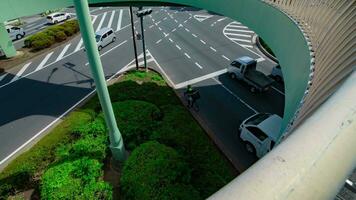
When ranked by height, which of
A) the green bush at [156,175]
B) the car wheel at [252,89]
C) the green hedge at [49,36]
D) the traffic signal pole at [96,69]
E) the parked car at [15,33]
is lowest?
the parked car at [15,33]

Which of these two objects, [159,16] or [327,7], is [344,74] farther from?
[159,16]

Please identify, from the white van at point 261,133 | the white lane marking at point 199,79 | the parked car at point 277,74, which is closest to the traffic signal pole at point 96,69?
the white van at point 261,133

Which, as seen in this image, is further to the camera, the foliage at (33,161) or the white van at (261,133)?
the white van at (261,133)

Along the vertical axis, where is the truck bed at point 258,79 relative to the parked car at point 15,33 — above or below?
above

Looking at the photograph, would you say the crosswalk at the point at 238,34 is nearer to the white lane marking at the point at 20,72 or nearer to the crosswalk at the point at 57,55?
the crosswalk at the point at 57,55

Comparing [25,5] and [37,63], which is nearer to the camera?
[25,5]

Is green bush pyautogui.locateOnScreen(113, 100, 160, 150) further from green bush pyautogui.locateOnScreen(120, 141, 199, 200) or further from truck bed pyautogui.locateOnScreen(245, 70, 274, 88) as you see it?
truck bed pyautogui.locateOnScreen(245, 70, 274, 88)

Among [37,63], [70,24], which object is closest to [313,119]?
[37,63]
